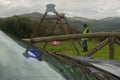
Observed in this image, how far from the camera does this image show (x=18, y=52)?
2.55m

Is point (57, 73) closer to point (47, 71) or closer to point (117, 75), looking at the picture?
point (47, 71)

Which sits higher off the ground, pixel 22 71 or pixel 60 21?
pixel 22 71

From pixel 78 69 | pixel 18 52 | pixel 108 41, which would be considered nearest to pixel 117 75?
pixel 78 69

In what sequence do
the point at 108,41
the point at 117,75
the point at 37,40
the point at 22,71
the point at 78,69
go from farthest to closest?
1. the point at 108,41
2. the point at 37,40
3. the point at 117,75
4. the point at 78,69
5. the point at 22,71

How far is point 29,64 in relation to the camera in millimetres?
2459

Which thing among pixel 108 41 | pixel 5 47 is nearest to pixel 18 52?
pixel 5 47

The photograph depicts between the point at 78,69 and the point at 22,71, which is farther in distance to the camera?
the point at 78,69

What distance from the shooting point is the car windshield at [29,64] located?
7.70ft

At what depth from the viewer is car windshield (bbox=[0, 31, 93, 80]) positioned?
2.35 m

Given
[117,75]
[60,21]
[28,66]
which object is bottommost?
[60,21]

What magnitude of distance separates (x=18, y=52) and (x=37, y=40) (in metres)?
5.05

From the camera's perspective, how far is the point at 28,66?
2.43 meters

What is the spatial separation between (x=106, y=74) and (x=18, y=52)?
678mm

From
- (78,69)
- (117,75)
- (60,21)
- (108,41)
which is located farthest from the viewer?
(60,21)
